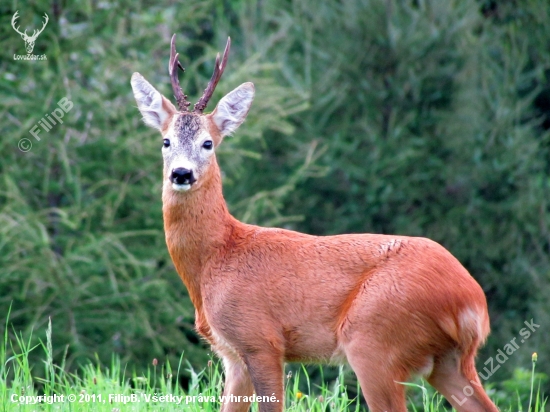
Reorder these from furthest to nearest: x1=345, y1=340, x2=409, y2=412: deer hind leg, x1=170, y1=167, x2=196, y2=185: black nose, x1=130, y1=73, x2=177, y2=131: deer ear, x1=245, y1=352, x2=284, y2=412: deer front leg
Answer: x1=130, y1=73, x2=177, y2=131: deer ear
x1=170, y1=167, x2=196, y2=185: black nose
x1=245, y1=352, x2=284, y2=412: deer front leg
x1=345, y1=340, x2=409, y2=412: deer hind leg

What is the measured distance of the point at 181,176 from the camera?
21.0ft

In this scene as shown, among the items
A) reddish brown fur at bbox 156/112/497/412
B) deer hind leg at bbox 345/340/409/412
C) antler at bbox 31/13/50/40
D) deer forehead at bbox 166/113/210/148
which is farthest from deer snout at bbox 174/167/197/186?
antler at bbox 31/13/50/40

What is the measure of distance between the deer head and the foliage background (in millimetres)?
5136

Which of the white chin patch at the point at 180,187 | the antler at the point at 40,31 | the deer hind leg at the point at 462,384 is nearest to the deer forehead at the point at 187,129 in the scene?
the white chin patch at the point at 180,187

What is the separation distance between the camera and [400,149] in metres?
17.2

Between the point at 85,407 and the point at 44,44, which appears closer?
the point at 85,407

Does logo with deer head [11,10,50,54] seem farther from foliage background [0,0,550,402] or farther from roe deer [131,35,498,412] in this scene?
roe deer [131,35,498,412]

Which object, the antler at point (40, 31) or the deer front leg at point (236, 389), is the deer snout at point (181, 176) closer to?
the deer front leg at point (236, 389)

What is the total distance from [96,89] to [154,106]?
6.23 meters

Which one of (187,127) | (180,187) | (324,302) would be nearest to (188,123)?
(187,127)

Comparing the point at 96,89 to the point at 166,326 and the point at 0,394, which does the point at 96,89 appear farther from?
the point at 0,394

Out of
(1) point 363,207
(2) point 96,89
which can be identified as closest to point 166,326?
(2) point 96,89

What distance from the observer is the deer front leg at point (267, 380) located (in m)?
6.05

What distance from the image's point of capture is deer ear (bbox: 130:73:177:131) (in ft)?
22.9
